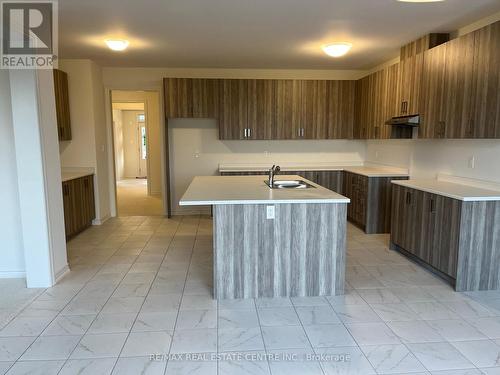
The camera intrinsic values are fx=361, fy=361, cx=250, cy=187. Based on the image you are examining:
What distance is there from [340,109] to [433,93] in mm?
2275

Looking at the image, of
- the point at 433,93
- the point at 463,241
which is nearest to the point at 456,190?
the point at 463,241

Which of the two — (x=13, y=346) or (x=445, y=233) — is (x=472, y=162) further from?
(x=13, y=346)

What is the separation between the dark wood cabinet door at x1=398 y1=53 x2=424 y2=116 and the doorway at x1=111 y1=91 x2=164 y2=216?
14.8 ft

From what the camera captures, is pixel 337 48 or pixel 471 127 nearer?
pixel 471 127

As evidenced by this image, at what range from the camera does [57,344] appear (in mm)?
2396

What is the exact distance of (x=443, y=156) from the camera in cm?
433

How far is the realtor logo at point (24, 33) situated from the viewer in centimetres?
306

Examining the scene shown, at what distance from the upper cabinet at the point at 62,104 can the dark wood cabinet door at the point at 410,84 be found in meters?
4.60

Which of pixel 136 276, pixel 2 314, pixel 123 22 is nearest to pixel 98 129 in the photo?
pixel 123 22

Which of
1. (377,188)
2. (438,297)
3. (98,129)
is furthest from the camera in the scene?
(98,129)

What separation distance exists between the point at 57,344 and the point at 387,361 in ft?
6.98

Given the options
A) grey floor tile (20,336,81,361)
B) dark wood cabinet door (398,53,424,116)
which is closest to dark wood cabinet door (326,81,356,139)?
dark wood cabinet door (398,53,424,116)

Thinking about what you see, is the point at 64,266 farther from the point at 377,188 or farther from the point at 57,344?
the point at 377,188

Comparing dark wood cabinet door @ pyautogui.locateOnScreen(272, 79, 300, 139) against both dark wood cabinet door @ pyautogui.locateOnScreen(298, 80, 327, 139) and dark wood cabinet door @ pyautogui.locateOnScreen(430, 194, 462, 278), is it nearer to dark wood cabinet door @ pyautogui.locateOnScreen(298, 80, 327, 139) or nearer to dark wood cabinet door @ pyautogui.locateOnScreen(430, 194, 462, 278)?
dark wood cabinet door @ pyautogui.locateOnScreen(298, 80, 327, 139)
